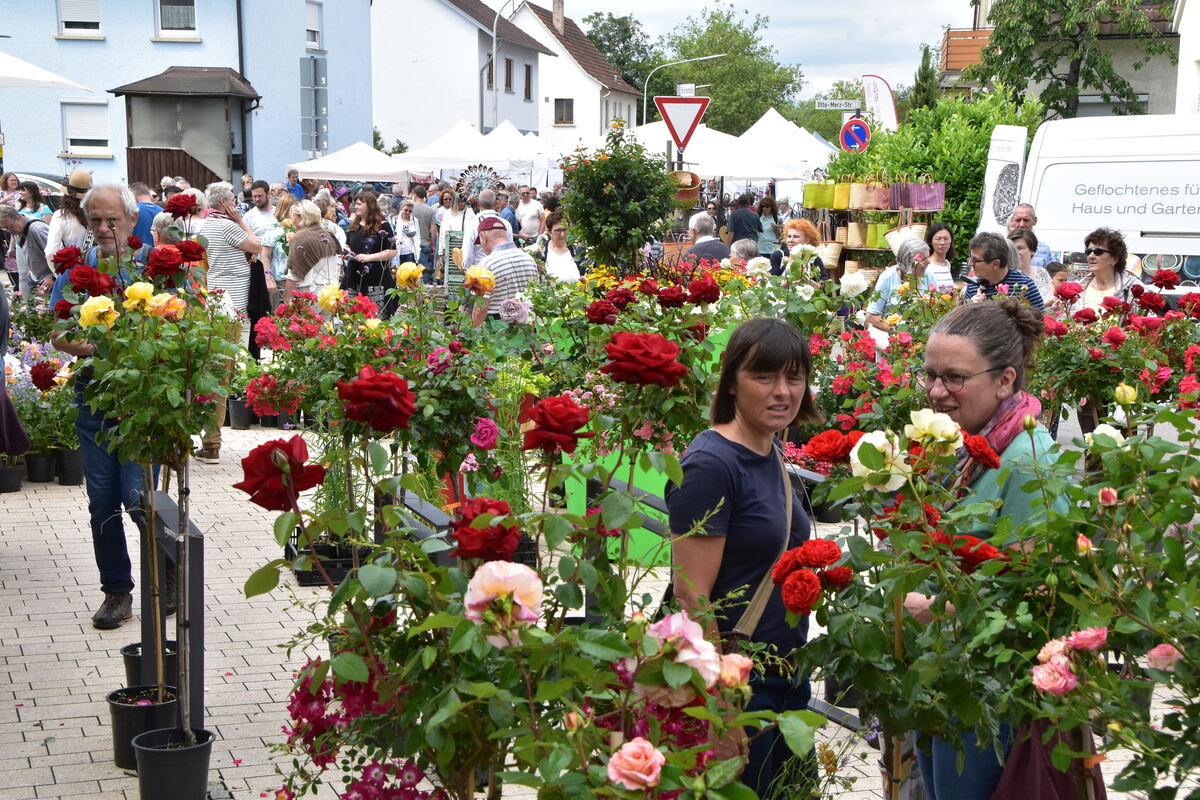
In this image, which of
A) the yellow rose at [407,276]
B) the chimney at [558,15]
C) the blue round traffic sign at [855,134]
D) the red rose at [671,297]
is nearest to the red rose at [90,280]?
the red rose at [671,297]

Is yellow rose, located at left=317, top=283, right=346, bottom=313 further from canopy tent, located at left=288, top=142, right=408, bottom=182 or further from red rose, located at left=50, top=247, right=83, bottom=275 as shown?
canopy tent, located at left=288, top=142, right=408, bottom=182

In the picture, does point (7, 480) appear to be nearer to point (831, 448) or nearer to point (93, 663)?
point (93, 663)

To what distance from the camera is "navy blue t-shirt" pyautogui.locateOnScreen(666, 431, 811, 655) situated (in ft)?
9.96

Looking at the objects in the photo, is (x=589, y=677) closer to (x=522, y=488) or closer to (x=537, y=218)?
(x=522, y=488)

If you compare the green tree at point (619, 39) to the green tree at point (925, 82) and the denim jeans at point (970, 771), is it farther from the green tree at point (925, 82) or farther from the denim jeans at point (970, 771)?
the denim jeans at point (970, 771)

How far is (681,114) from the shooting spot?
39.3 feet

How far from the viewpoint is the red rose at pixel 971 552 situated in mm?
2215

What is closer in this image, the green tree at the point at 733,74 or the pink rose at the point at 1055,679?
the pink rose at the point at 1055,679

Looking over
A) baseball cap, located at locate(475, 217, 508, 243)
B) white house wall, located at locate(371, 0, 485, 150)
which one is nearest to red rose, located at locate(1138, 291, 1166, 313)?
baseball cap, located at locate(475, 217, 508, 243)

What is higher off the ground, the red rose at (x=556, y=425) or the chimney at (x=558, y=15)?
the chimney at (x=558, y=15)

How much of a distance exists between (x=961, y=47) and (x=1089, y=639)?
3814cm

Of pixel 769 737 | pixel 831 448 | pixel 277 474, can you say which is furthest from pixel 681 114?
pixel 277 474

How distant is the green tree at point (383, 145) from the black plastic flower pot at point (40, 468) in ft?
107

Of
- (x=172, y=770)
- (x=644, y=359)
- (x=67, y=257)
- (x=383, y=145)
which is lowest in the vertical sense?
(x=172, y=770)
